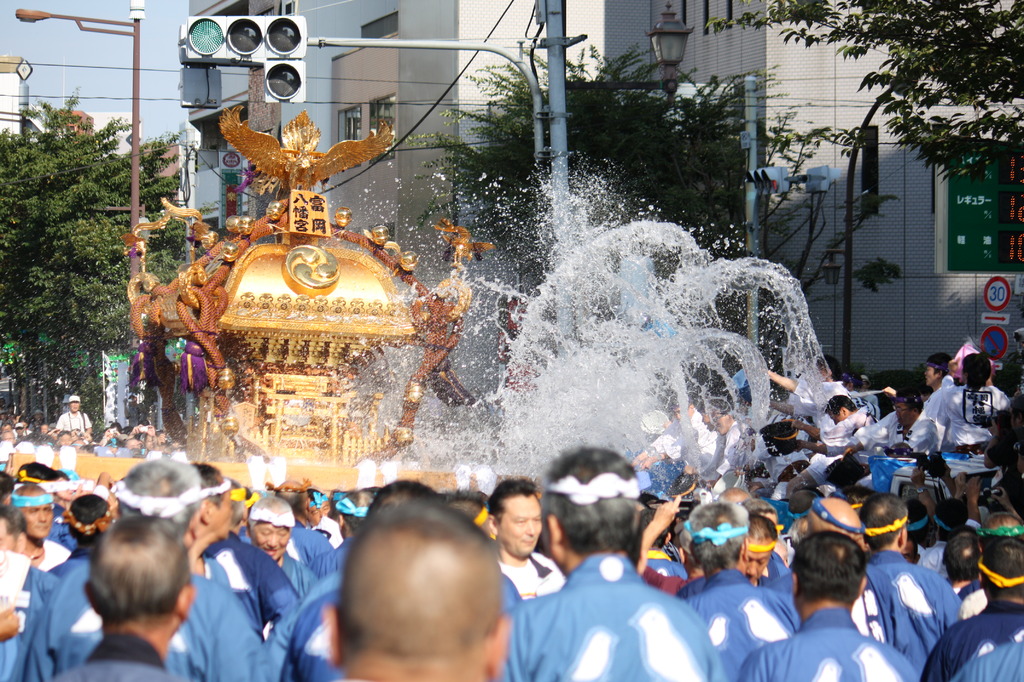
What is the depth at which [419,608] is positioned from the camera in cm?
180

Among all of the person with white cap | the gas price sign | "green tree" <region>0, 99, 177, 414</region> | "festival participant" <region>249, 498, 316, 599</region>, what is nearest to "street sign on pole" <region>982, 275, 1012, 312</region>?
the gas price sign

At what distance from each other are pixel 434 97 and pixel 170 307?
582 inches

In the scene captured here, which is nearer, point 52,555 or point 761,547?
point 761,547

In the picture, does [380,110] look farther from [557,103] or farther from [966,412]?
[966,412]

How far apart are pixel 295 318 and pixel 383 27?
18.9 metres

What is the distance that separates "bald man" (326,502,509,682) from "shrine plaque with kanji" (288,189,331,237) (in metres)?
9.69

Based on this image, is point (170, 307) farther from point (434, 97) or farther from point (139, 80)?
point (434, 97)

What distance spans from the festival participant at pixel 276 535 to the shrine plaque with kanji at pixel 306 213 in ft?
22.2

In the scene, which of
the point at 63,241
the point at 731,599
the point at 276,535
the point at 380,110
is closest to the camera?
the point at 731,599

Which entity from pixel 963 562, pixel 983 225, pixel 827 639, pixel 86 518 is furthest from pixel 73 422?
pixel 827 639

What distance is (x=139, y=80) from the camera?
2275cm

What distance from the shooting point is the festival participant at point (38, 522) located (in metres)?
4.93

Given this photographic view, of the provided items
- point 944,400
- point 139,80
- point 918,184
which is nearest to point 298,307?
point 944,400

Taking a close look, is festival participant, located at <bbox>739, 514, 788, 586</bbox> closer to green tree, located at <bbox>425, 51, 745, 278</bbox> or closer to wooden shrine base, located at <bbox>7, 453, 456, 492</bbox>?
wooden shrine base, located at <bbox>7, 453, 456, 492</bbox>
